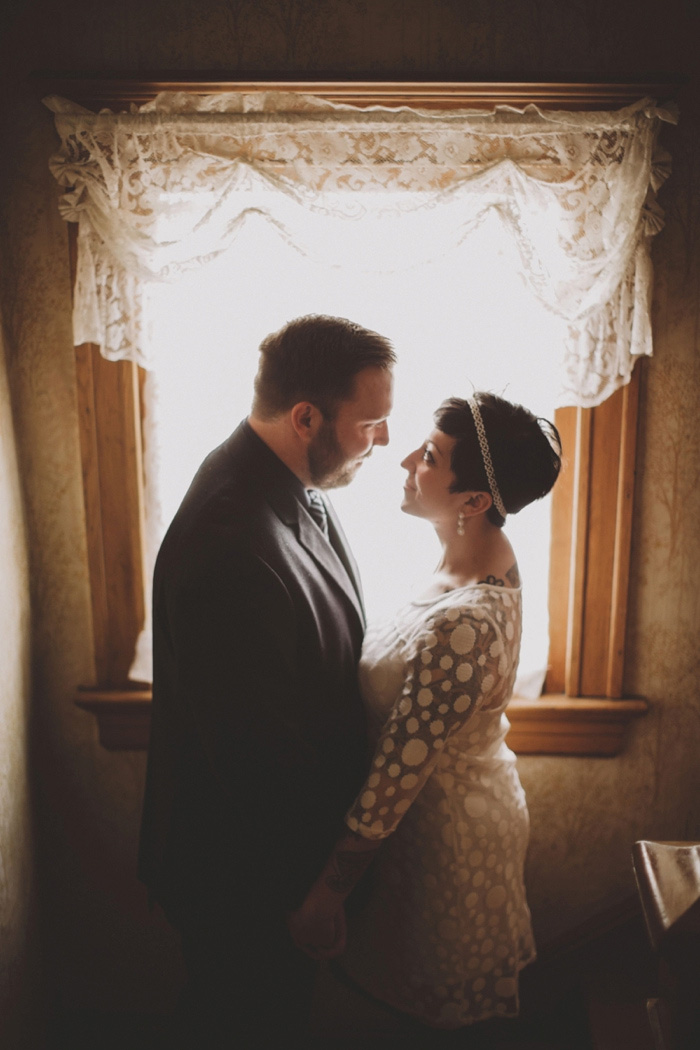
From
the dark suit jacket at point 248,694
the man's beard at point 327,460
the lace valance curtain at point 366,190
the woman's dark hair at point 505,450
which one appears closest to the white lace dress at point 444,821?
the dark suit jacket at point 248,694

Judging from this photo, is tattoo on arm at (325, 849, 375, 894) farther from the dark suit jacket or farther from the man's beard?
the man's beard

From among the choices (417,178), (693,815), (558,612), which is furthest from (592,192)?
(693,815)

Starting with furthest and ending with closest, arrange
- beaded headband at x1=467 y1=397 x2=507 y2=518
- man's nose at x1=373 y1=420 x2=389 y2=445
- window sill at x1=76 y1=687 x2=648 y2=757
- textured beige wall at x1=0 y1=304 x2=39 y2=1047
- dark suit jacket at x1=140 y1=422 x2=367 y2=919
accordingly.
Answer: window sill at x1=76 y1=687 x2=648 y2=757 < textured beige wall at x1=0 y1=304 x2=39 y2=1047 < man's nose at x1=373 y1=420 x2=389 y2=445 < beaded headband at x1=467 y1=397 x2=507 y2=518 < dark suit jacket at x1=140 y1=422 x2=367 y2=919

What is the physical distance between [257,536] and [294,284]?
2.38 feet

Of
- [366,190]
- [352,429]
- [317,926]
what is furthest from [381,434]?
[317,926]

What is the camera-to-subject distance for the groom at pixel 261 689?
3.89 feet

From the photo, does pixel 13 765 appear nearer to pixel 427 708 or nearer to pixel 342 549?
pixel 342 549

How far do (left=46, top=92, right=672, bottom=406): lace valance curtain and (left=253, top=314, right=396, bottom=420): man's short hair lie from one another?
25cm

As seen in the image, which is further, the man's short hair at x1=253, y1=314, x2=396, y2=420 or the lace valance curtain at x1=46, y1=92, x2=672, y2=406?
the lace valance curtain at x1=46, y1=92, x2=672, y2=406

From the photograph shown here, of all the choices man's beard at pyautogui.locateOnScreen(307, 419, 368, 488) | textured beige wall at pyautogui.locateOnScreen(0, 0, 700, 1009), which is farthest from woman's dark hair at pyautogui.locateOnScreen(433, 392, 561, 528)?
textured beige wall at pyautogui.locateOnScreen(0, 0, 700, 1009)

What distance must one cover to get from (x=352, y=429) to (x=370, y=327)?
0.40 metres

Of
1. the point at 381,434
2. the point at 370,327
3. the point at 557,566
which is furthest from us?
the point at 557,566

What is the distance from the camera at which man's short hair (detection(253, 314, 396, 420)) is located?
4.32ft

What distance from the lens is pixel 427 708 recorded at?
47.3 inches
